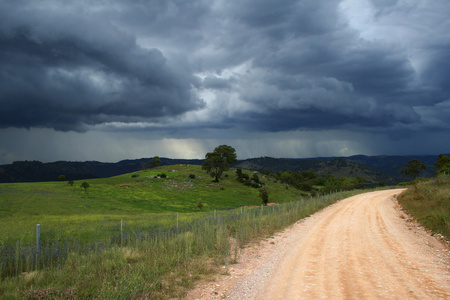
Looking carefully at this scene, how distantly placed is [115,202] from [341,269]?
49.2 metres

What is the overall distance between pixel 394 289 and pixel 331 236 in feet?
25.3

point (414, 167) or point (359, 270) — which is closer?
point (359, 270)

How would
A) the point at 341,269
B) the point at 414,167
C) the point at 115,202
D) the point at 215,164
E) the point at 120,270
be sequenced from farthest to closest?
1. the point at 414,167
2. the point at 215,164
3. the point at 115,202
4. the point at 341,269
5. the point at 120,270

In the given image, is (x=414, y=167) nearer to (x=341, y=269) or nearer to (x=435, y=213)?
(x=435, y=213)

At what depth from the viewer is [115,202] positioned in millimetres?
51625

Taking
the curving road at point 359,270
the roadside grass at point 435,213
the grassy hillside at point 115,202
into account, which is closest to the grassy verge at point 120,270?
the curving road at point 359,270

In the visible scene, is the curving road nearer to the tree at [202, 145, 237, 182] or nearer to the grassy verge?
the grassy verge

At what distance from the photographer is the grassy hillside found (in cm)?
2749

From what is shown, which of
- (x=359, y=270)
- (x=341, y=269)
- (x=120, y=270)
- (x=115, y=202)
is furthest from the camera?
(x=115, y=202)

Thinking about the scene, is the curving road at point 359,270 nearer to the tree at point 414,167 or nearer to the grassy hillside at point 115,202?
the grassy hillside at point 115,202

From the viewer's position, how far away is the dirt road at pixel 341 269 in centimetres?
748

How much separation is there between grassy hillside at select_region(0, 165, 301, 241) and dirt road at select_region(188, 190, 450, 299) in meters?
11.7

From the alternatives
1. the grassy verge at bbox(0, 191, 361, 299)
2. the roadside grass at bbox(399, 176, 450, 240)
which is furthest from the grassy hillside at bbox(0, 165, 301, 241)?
the roadside grass at bbox(399, 176, 450, 240)

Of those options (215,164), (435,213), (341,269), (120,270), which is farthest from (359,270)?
(215,164)
